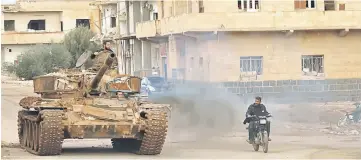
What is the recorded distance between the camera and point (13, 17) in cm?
7150

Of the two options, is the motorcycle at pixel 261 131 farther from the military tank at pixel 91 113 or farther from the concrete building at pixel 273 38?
the concrete building at pixel 273 38

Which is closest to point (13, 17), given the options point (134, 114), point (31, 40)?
point (31, 40)

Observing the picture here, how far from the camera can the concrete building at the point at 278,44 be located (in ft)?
116

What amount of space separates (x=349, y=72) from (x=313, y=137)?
12.6m

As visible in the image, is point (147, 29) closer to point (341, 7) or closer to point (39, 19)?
point (341, 7)

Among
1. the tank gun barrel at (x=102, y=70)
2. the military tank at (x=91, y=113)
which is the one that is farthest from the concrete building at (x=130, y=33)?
the tank gun barrel at (x=102, y=70)

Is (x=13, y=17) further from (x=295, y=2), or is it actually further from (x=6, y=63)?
(x=295, y=2)

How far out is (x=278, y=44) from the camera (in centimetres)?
3631

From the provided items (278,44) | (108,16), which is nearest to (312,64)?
(278,44)

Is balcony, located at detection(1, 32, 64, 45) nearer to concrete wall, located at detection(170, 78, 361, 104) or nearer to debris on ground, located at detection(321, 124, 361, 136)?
concrete wall, located at detection(170, 78, 361, 104)

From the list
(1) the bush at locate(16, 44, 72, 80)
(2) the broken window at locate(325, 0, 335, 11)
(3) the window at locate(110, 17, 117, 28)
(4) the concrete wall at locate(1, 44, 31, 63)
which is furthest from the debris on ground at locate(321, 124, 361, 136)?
(4) the concrete wall at locate(1, 44, 31, 63)

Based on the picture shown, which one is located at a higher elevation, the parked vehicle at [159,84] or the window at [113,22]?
the window at [113,22]

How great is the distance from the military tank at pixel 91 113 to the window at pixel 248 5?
16.7m

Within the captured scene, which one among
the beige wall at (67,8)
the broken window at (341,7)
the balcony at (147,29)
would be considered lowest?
the balcony at (147,29)
